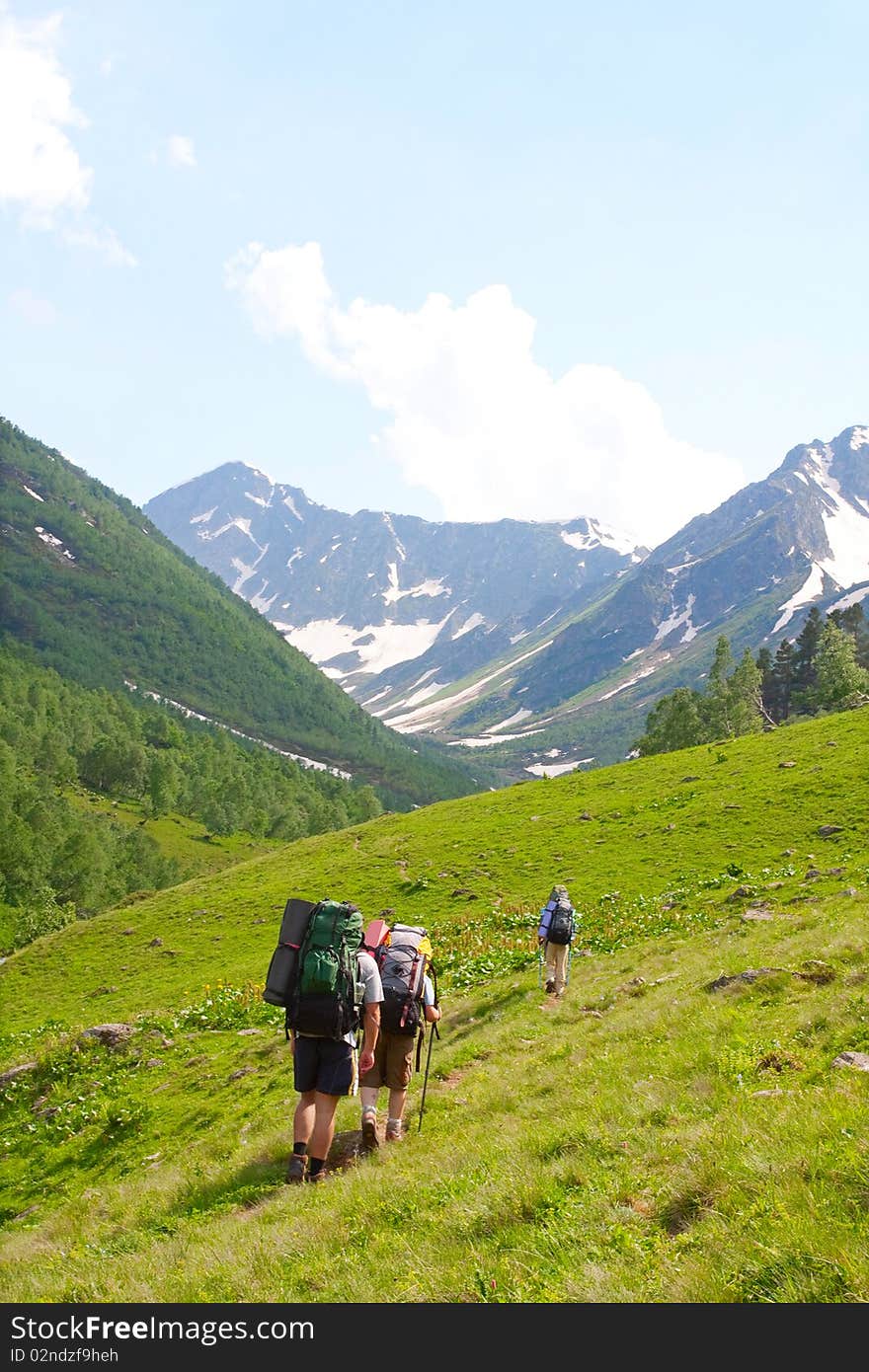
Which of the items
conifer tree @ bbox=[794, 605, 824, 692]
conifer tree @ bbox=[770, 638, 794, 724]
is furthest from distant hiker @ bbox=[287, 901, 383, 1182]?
conifer tree @ bbox=[770, 638, 794, 724]

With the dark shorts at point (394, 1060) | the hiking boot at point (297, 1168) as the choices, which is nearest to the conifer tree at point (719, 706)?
the dark shorts at point (394, 1060)

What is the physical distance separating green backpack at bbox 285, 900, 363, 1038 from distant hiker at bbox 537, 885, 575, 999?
11.1 meters

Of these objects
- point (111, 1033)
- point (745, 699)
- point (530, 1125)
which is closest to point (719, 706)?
point (745, 699)

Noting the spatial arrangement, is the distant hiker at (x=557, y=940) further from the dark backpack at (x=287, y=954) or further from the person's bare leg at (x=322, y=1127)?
the dark backpack at (x=287, y=954)

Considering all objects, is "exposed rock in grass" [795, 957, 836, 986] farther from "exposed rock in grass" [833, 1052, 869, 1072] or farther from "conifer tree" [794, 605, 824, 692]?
"conifer tree" [794, 605, 824, 692]

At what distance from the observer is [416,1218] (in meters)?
7.90

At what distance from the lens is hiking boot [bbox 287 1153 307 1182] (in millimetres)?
10594

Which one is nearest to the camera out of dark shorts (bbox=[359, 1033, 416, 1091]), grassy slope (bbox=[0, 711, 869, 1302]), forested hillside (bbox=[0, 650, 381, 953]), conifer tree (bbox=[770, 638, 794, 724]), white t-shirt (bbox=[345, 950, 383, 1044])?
grassy slope (bbox=[0, 711, 869, 1302])

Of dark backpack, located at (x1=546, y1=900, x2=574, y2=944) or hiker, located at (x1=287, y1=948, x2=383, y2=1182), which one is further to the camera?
dark backpack, located at (x1=546, y1=900, x2=574, y2=944)

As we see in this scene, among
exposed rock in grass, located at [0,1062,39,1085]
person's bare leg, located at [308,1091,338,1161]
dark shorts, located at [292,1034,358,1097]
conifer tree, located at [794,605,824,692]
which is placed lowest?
exposed rock in grass, located at [0,1062,39,1085]
